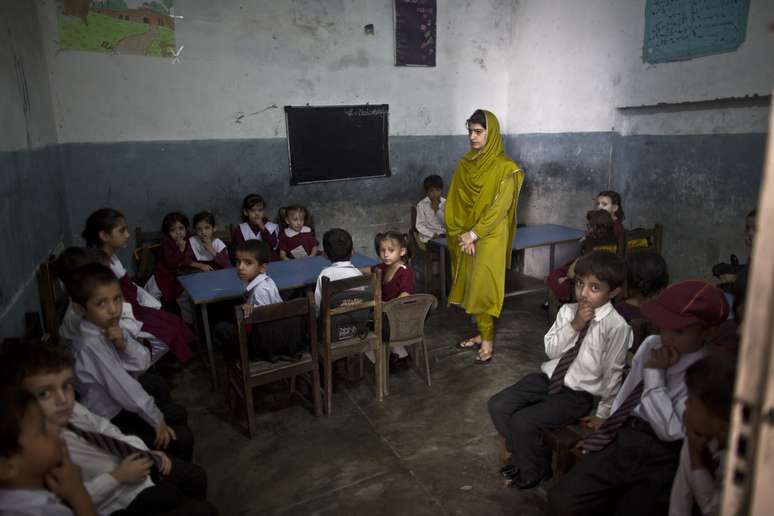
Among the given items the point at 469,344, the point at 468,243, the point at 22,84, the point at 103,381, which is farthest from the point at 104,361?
the point at 469,344

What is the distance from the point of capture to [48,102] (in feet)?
12.9

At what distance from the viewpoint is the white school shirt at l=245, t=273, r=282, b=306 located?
2.91m

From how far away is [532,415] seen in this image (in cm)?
215

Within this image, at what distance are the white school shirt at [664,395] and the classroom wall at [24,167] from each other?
8.07 feet

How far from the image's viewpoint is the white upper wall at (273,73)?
4.29 metres

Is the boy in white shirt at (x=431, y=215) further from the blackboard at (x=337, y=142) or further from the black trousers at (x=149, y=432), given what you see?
the black trousers at (x=149, y=432)

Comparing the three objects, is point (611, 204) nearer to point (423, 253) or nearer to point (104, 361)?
point (423, 253)

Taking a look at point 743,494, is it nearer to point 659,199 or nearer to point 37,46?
point 659,199

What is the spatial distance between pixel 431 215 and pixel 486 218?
1.98 m

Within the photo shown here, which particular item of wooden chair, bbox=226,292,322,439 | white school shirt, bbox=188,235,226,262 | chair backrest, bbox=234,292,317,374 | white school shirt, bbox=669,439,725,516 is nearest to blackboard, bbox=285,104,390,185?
white school shirt, bbox=188,235,226,262

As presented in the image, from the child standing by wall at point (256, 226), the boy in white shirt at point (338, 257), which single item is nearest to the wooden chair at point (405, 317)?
the boy in white shirt at point (338, 257)

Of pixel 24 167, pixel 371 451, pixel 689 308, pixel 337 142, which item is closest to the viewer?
pixel 689 308

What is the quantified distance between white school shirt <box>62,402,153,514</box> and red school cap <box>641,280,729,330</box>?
5.83 feet

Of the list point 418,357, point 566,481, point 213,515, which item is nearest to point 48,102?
point 418,357
